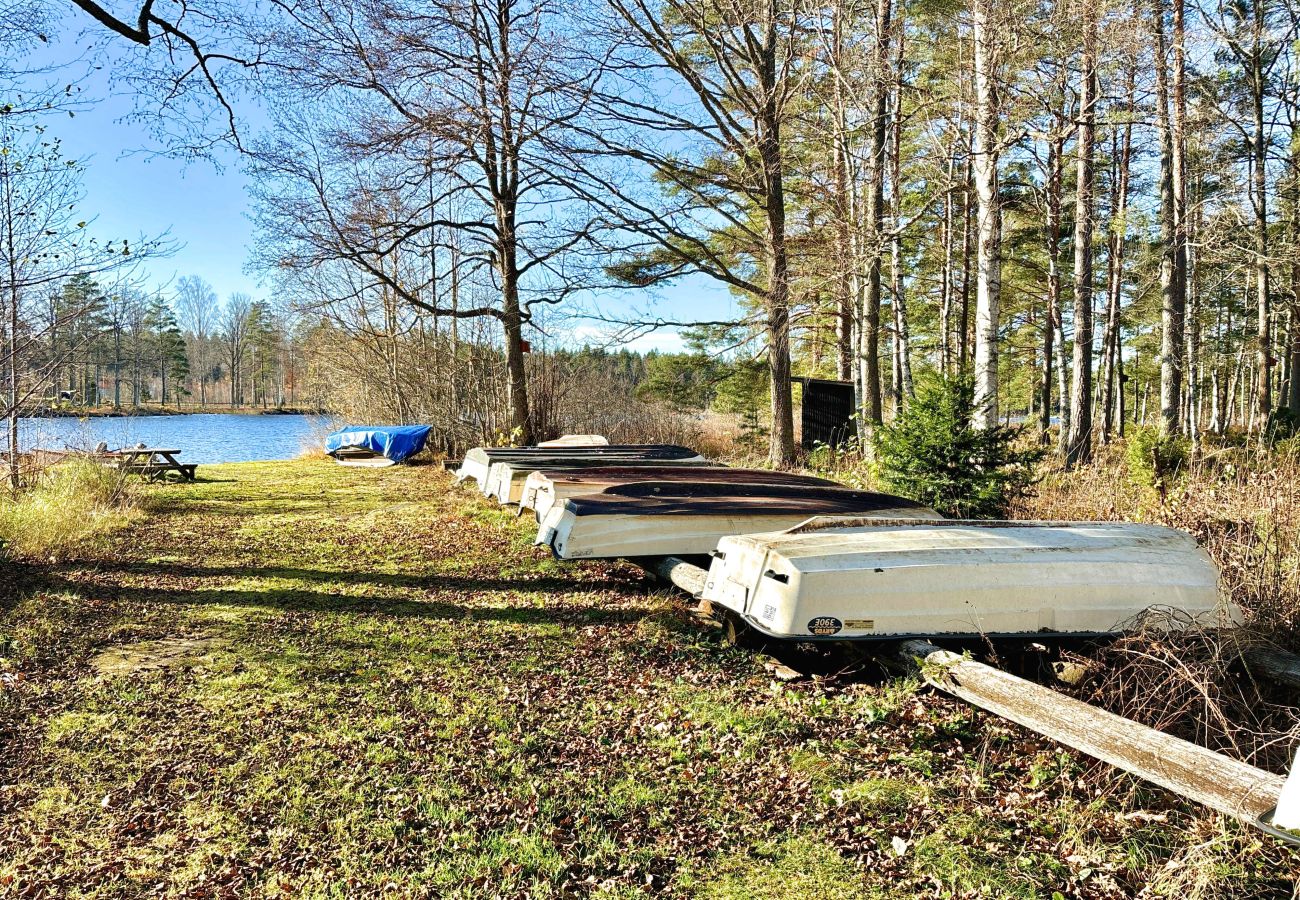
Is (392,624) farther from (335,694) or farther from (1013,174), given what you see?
(1013,174)

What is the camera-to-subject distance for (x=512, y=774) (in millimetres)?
3342

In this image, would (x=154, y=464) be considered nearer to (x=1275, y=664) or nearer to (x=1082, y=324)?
(x=1275, y=664)

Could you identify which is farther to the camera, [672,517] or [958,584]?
[672,517]

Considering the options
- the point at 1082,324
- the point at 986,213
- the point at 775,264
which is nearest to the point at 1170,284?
the point at 1082,324

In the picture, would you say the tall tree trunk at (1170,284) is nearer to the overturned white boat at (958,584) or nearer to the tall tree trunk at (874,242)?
the tall tree trunk at (874,242)

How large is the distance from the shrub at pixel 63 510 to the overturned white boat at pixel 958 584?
21.1 feet

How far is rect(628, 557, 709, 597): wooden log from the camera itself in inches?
212

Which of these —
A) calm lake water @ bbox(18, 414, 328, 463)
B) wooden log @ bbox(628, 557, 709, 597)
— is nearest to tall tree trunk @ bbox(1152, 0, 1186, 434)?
wooden log @ bbox(628, 557, 709, 597)

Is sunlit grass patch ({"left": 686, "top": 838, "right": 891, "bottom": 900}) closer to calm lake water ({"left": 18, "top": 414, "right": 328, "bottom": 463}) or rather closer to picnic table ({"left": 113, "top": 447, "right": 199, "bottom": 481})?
calm lake water ({"left": 18, "top": 414, "right": 328, "bottom": 463})

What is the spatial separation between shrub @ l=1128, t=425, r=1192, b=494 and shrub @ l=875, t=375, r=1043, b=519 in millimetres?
2742

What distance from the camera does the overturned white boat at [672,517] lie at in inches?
227

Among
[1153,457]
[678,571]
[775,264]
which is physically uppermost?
[775,264]

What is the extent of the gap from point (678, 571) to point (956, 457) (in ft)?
9.59

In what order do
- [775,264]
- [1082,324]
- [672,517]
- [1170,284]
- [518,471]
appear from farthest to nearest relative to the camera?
[1082,324] < [1170,284] < [775,264] < [518,471] < [672,517]
